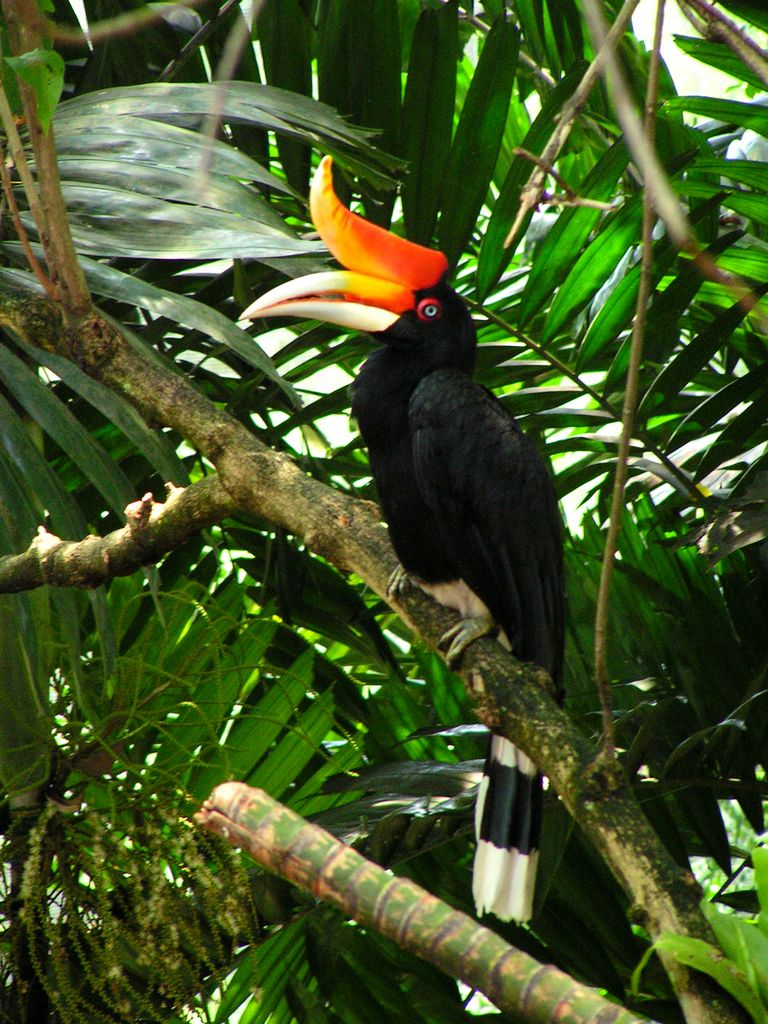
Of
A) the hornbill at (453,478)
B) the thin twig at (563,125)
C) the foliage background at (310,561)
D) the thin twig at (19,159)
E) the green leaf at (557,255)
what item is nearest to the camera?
the thin twig at (563,125)

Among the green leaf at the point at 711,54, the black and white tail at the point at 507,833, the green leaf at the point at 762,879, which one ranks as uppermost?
the green leaf at the point at 711,54

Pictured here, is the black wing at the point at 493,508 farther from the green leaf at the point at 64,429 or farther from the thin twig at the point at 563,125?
the thin twig at the point at 563,125

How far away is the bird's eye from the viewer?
1.78 metres

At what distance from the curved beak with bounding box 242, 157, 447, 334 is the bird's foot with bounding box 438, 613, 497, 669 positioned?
1.66ft

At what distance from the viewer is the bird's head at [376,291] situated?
1.61 meters

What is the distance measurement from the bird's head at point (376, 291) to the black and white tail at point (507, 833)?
0.67 meters

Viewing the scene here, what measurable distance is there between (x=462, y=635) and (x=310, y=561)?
679 millimetres

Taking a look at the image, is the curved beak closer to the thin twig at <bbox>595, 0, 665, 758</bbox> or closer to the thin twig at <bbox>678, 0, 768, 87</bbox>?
the thin twig at <bbox>678, 0, 768, 87</bbox>

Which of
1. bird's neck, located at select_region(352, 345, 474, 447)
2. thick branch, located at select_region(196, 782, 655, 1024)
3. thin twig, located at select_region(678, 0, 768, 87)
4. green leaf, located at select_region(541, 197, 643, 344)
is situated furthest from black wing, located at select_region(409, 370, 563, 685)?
thick branch, located at select_region(196, 782, 655, 1024)

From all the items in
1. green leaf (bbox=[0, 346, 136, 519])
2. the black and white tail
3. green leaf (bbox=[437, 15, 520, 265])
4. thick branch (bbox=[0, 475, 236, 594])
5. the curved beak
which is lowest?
the black and white tail

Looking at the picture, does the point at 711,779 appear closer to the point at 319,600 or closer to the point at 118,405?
the point at 319,600

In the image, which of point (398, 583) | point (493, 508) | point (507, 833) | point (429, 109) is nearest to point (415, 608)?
point (398, 583)

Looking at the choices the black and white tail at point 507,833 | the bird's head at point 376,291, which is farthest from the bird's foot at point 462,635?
the bird's head at point 376,291

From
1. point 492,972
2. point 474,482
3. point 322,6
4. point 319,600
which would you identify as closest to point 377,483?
point 474,482
